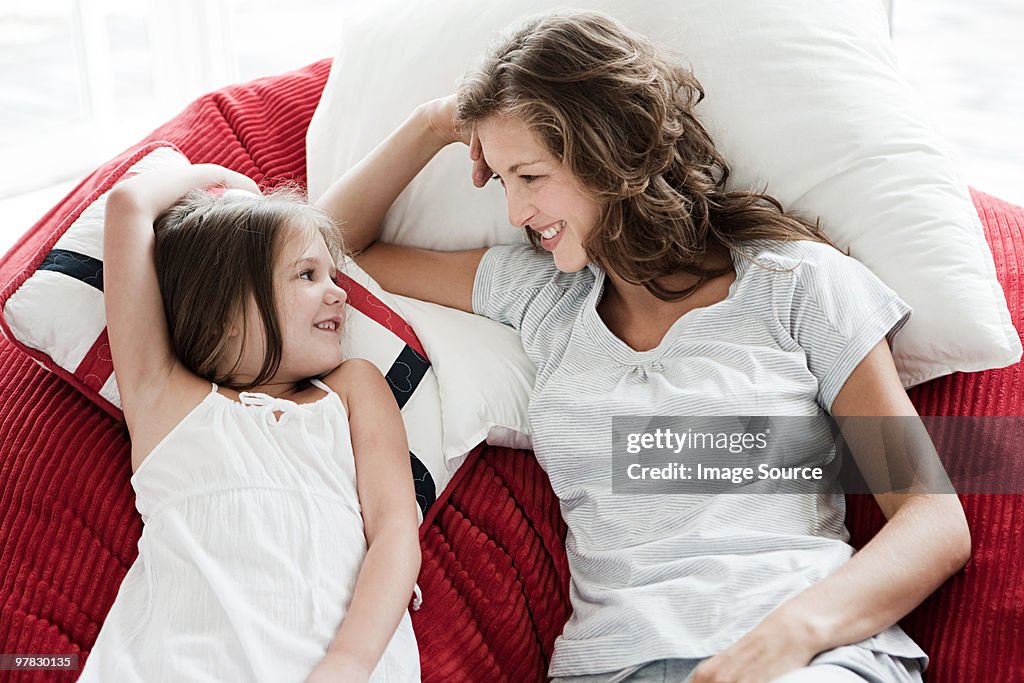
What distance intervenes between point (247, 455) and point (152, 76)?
1608 mm

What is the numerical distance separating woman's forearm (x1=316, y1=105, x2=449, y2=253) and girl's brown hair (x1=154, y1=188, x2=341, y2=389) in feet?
0.51

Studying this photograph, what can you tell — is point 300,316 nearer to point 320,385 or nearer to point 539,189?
point 320,385

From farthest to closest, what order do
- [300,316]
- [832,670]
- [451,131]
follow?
[451,131] < [300,316] < [832,670]

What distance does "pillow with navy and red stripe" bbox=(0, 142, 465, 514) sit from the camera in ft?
3.95

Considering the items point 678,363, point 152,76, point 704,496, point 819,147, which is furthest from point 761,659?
point 152,76

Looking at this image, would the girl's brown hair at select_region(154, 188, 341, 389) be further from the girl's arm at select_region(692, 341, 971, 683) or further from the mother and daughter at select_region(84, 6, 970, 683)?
the girl's arm at select_region(692, 341, 971, 683)

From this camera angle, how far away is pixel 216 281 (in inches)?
47.5

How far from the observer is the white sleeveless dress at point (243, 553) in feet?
3.25

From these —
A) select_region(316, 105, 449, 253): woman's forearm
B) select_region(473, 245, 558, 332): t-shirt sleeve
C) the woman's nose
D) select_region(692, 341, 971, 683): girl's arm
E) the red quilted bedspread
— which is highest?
the woman's nose

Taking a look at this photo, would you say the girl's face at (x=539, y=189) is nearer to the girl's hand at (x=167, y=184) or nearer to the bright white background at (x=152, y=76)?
the girl's hand at (x=167, y=184)

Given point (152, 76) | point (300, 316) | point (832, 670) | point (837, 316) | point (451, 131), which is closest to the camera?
point (832, 670)

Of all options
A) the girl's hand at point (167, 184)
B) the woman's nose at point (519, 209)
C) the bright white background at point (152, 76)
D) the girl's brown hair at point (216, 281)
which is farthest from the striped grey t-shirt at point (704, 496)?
the bright white background at point (152, 76)

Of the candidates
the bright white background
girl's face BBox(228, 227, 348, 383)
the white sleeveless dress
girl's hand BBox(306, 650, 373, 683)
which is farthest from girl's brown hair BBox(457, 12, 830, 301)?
the bright white background

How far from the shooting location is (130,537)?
1158mm
